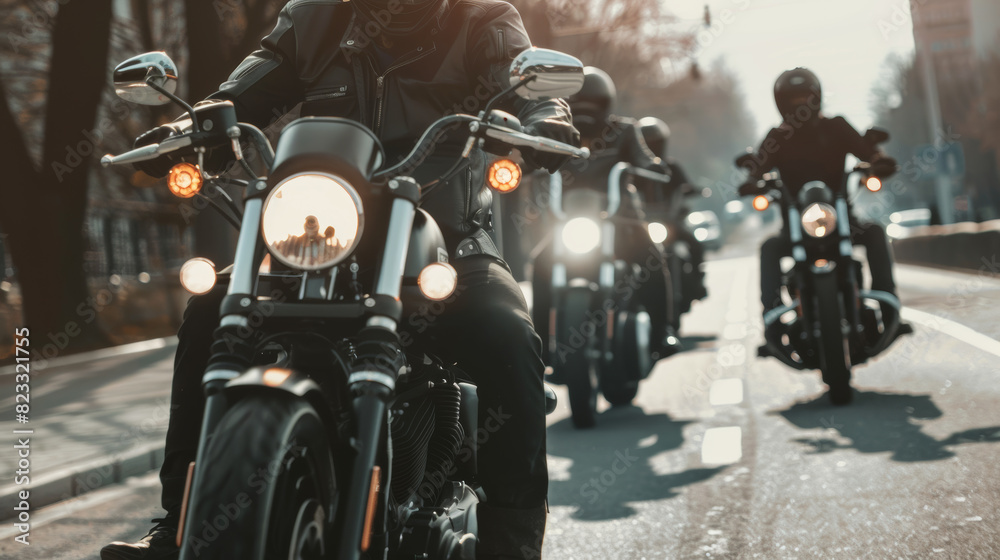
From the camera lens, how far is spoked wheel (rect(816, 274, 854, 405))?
23.2ft

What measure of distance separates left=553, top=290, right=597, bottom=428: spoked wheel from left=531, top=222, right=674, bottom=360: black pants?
1.12ft

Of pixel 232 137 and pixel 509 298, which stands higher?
pixel 232 137

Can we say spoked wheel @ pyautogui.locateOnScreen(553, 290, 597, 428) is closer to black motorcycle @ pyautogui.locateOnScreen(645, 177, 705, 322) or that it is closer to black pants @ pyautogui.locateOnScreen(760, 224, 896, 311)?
black pants @ pyautogui.locateOnScreen(760, 224, 896, 311)

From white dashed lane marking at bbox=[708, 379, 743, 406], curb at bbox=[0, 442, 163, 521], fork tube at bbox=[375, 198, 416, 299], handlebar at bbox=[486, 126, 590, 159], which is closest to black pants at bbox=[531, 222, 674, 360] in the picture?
white dashed lane marking at bbox=[708, 379, 743, 406]

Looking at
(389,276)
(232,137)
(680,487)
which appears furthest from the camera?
(680,487)

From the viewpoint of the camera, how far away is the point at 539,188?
26.9 ft

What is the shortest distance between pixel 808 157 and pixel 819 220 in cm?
52

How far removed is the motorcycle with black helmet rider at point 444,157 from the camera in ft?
9.87

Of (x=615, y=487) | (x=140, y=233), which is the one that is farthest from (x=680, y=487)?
(x=140, y=233)

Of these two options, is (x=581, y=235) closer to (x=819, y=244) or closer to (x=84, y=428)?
Answer: (x=819, y=244)

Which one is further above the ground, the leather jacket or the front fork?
the leather jacket

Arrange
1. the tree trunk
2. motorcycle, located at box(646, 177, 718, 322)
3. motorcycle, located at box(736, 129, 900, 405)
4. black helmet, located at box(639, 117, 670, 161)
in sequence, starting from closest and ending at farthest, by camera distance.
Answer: motorcycle, located at box(736, 129, 900, 405), motorcycle, located at box(646, 177, 718, 322), black helmet, located at box(639, 117, 670, 161), the tree trunk

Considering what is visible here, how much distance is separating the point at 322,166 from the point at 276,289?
274 mm

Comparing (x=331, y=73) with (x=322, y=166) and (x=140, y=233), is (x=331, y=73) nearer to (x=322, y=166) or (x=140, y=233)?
(x=322, y=166)
